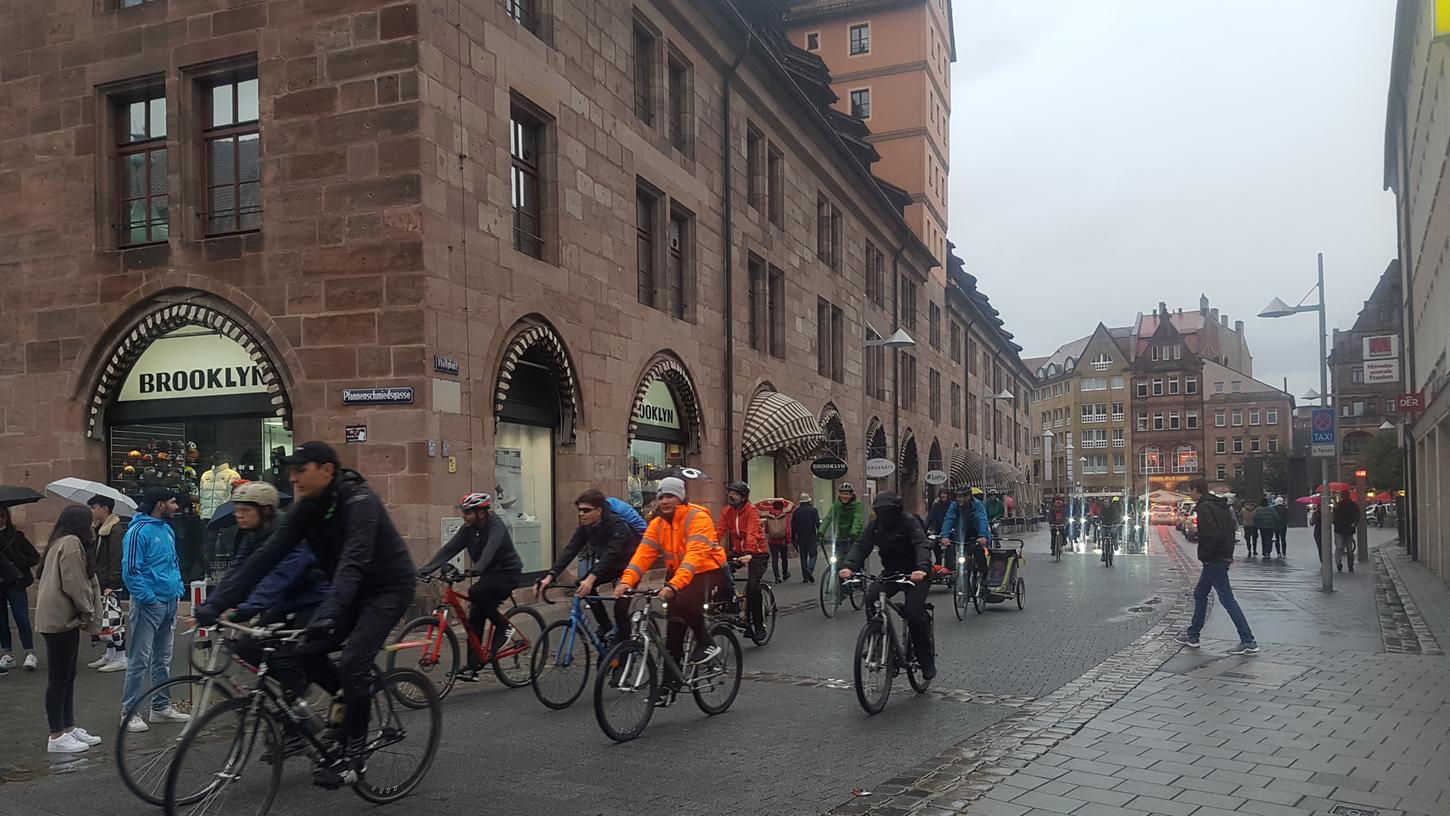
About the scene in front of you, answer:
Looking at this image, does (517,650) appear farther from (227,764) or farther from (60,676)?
(227,764)

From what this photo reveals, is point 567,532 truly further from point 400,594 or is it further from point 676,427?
point 400,594

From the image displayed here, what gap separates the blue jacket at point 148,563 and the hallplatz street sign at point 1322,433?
18336 mm

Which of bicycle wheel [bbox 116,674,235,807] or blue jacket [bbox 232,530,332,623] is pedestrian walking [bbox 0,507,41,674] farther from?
blue jacket [bbox 232,530,332,623]

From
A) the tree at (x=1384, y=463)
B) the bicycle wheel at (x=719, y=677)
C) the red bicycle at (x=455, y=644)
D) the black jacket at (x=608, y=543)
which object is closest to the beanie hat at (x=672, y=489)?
the black jacket at (x=608, y=543)

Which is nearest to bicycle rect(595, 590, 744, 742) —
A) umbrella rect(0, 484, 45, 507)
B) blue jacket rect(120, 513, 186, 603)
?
blue jacket rect(120, 513, 186, 603)

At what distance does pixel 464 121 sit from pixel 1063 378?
115 m

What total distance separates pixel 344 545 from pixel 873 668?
4371 mm

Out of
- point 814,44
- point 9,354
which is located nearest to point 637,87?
point 9,354

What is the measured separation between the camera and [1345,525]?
982 inches

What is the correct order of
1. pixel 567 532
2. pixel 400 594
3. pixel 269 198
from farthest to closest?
pixel 567 532 < pixel 269 198 < pixel 400 594

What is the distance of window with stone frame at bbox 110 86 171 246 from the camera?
15812mm

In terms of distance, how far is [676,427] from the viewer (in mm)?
22906

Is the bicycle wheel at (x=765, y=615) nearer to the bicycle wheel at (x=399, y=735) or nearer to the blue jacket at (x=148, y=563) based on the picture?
the blue jacket at (x=148, y=563)

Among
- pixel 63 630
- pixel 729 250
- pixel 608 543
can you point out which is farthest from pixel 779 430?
pixel 63 630
